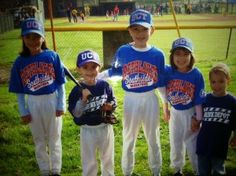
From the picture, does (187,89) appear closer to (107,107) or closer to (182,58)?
(182,58)

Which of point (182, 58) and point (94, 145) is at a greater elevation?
point (182, 58)

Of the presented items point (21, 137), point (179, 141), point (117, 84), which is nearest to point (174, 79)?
point (179, 141)

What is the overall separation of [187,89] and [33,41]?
1887 millimetres

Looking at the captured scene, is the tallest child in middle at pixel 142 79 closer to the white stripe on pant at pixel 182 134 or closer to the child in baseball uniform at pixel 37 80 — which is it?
the white stripe on pant at pixel 182 134

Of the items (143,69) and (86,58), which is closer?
(86,58)

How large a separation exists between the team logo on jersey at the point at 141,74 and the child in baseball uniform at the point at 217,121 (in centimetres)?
65

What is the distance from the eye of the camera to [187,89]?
12.9 feet

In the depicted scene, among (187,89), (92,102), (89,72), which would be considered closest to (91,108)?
(92,102)

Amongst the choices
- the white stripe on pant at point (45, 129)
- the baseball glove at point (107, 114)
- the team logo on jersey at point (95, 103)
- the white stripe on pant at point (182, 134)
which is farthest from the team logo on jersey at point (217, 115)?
the white stripe on pant at point (45, 129)

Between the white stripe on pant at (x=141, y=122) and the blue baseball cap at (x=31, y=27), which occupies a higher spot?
the blue baseball cap at (x=31, y=27)

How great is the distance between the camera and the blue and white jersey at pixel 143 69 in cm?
395

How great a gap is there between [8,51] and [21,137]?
970 cm

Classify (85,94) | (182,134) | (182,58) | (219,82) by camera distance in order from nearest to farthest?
(85,94) → (219,82) → (182,58) → (182,134)

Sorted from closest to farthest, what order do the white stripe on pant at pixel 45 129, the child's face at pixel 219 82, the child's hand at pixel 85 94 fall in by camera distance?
the child's hand at pixel 85 94 → the child's face at pixel 219 82 → the white stripe on pant at pixel 45 129
